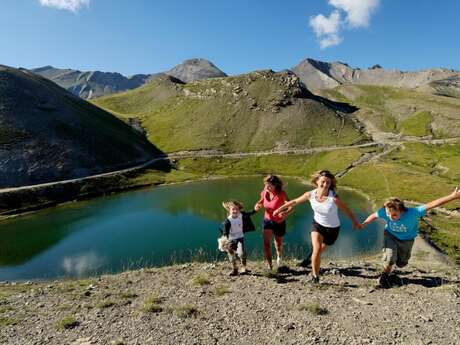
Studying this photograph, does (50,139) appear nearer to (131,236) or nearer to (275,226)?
(131,236)

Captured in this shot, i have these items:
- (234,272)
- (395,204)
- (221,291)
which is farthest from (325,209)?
(234,272)

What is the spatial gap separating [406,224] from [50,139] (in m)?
133

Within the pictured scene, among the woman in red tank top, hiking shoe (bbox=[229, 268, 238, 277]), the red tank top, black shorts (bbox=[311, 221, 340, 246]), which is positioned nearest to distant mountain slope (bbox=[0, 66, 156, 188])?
hiking shoe (bbox=[229, 268, 238, 277])

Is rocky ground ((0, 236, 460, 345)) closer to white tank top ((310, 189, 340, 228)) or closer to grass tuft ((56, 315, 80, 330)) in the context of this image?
grass tuft ((56, 315, 80, 330))

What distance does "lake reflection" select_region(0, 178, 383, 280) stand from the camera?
145 ft

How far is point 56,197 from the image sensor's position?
323 ft

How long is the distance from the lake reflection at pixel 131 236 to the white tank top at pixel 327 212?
15315 mm

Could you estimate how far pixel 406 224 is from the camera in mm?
13742

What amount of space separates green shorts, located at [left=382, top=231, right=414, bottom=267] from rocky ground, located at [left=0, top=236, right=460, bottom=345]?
1.18 metres

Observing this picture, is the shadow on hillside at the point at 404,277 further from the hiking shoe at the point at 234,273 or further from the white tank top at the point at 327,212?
the hiking shoe at the point at 234,273

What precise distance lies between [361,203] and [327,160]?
64278 mm

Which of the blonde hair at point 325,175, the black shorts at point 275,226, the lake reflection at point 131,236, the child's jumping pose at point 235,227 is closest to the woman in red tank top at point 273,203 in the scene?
the black shorts at point 275,226

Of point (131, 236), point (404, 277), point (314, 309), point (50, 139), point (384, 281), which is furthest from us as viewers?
point (50, 139)

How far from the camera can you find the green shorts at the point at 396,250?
46.3 feet
